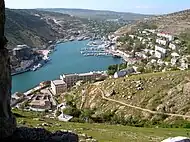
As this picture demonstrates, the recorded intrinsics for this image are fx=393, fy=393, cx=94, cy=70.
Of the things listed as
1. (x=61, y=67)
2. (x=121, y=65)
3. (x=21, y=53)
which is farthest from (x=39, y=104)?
(x=21, y=53)

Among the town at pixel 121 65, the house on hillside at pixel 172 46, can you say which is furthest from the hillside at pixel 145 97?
the house on hillside at pixel 172 46

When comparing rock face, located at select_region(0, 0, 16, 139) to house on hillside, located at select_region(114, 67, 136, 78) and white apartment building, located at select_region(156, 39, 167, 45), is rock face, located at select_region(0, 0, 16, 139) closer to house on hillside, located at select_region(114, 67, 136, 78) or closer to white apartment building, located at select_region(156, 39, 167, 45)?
house on hillside, located at select_region(114, 67, 136, 78)

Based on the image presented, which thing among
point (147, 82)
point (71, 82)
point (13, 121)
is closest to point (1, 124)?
point (13, 121)

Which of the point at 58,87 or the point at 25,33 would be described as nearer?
the point at 58,87

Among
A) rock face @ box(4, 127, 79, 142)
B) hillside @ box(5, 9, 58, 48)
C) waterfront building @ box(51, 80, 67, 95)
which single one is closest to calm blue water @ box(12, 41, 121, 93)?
waterfront building @ box(51, 80, 67, 95)

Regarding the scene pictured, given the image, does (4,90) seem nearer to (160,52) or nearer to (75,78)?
(75,78)

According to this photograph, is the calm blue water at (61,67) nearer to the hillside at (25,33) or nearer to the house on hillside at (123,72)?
the hillside at (25,33)
